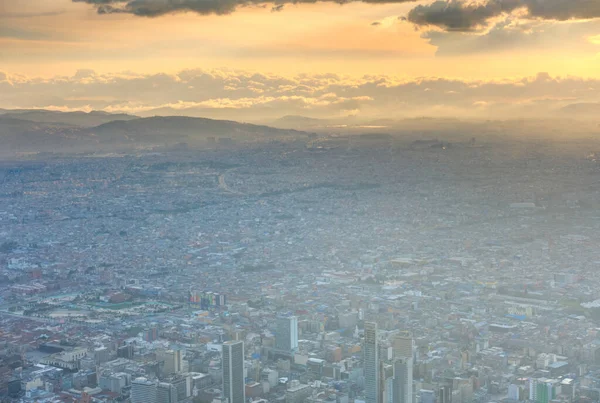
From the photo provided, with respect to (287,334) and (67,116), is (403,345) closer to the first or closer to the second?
(287,334)

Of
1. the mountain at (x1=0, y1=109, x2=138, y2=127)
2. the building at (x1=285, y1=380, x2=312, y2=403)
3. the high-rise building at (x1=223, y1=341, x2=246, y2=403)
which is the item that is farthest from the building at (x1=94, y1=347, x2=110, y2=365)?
the mountain at (x1=0, y1=109, x2=138, y2=127)

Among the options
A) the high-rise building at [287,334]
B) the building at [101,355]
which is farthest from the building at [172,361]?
the high-rise building at [287,334]

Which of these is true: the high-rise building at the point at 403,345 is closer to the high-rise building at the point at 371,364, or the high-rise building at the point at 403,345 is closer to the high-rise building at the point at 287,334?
the high-rise building at the point at 371,364

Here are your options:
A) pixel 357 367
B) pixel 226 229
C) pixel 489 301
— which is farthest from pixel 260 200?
pixel 357 367

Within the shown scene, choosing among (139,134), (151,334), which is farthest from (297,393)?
(139,134)

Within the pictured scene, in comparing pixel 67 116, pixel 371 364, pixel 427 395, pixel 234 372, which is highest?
pixel 67 116

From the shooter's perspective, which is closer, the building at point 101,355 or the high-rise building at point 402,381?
the high-rise building at point 402,381

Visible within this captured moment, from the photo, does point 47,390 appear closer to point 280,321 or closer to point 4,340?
point 4,340
